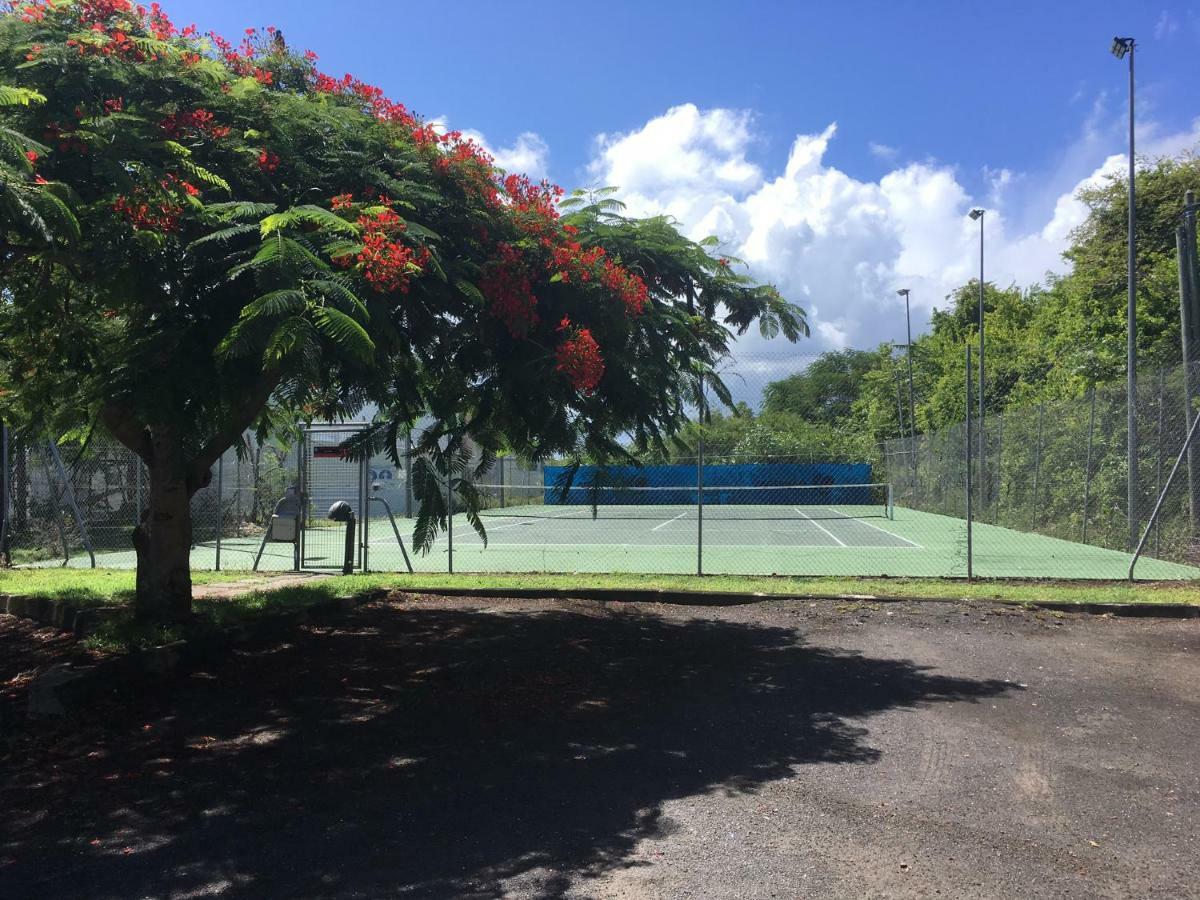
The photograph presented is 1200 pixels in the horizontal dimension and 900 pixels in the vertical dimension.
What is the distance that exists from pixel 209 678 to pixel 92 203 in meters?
3.61

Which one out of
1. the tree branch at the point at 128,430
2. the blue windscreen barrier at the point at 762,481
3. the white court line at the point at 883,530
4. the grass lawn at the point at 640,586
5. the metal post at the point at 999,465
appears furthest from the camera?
the metal post at the point at 999,465

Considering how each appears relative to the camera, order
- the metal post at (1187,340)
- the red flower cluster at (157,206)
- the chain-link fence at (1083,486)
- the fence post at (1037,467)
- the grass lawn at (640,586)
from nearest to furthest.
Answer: the red flower cluster at (157,206) → the grass lawn at (640,586) → the metal post at (1187,340) → the chain-link fence at (1083,486) → the fence post at (1037,467)

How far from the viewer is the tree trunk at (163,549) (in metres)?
8.12

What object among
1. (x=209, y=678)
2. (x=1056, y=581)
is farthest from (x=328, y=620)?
(x=1056, y=581)

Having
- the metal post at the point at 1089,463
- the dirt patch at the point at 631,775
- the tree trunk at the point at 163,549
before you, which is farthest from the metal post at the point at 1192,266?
the tree trunk at the point at 163,549

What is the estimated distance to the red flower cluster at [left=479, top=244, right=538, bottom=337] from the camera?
22.1 feet

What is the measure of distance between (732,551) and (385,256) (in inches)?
518

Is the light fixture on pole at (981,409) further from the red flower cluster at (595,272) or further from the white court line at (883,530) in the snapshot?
the red flower cluster at (595,272)

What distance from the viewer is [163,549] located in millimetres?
8258

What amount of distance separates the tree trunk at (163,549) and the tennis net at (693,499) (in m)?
2.64

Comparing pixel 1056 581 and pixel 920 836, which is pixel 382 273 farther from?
pixel 1056 581

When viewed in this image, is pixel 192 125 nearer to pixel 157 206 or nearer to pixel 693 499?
pixel 157 206

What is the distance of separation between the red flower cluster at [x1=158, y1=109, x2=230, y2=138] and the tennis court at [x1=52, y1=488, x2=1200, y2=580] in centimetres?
592

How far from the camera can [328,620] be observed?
9.65 m
